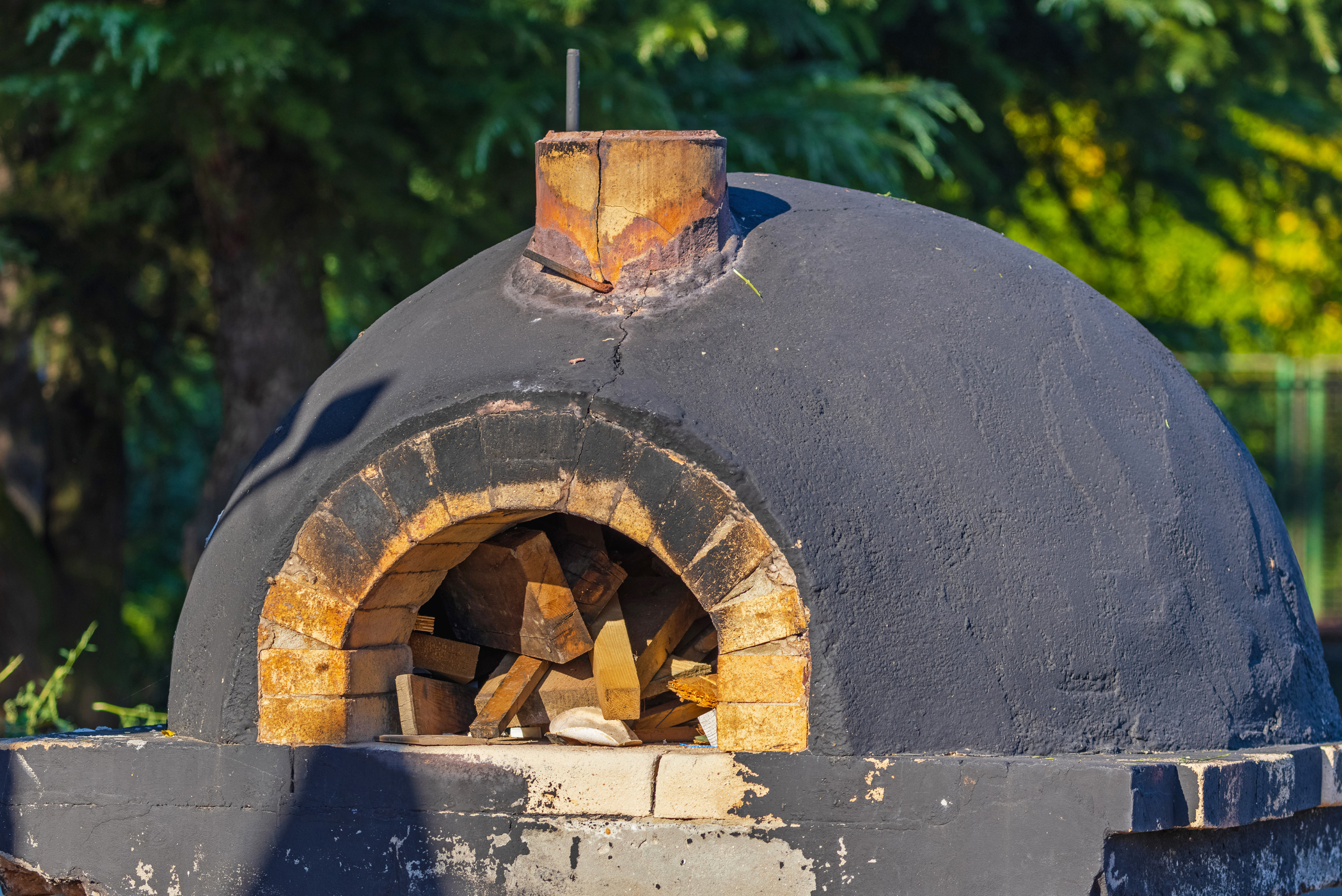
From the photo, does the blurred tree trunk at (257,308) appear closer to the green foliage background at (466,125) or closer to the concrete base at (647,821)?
the green foliage background at (466,125)

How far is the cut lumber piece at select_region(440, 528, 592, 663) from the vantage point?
3783 millimetres

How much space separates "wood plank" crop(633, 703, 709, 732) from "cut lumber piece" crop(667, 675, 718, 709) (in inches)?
4.8

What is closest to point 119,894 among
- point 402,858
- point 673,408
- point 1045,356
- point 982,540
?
point 402,858

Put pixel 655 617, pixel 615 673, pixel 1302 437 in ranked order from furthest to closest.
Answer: pixel 1302 437 < pixel 655 617 < pixel 615 673

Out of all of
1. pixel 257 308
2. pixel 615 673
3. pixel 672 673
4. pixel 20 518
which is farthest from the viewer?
pixel 20 518

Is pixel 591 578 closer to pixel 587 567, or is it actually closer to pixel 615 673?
pixel 587 567

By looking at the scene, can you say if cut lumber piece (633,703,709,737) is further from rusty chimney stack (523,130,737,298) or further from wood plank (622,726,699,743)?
rusty chimney stack (523,130,737,298)

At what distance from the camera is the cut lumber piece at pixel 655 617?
3.80 m

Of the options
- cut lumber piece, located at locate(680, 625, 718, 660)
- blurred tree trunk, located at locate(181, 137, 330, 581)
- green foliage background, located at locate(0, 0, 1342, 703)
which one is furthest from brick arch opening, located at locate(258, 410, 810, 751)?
blurred tree trunk, located at locate(181, 137, 330, 581)

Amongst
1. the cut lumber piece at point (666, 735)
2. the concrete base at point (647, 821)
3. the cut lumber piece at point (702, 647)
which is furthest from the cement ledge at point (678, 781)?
the cut lumber piece at point (702, 647)

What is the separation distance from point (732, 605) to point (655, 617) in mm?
748

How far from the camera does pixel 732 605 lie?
3.22 meters

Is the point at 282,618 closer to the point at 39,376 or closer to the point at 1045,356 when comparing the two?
the point at 1045,356

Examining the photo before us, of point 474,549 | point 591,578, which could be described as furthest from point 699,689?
point 474,549
